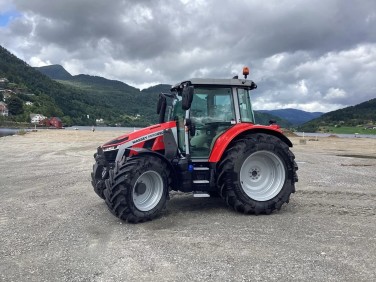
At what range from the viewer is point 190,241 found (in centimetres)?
552

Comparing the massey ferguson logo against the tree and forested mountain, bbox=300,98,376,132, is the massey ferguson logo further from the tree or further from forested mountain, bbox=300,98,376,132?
the tree

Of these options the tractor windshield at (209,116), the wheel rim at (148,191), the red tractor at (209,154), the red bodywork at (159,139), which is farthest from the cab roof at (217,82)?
the wheel rim at (148,191)

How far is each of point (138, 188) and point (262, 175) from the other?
98.9 inches

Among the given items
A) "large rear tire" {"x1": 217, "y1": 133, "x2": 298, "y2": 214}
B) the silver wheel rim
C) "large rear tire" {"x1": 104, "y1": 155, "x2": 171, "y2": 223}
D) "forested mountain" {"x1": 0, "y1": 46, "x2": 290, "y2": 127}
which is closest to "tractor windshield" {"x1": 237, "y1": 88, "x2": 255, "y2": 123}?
"large rear tire" {"x1": 217, "y1": 133, "x2": 298, "y2": 214}

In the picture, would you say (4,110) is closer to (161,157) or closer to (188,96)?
(161,157)

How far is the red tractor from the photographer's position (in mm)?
6719

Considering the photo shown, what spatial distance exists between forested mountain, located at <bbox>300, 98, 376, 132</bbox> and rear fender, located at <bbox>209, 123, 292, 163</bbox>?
10725cm

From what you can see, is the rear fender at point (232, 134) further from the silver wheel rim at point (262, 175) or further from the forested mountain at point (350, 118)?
the forested mountain at point (350, 118)

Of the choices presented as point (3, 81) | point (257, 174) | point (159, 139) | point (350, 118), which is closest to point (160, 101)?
point (159, 139)

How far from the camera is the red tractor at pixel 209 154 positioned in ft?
22.0

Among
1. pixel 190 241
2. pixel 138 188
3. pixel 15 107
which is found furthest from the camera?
pixel 15 107

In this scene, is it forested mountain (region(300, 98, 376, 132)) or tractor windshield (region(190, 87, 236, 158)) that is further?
forested mountain (region(300, 98, 376, 132))

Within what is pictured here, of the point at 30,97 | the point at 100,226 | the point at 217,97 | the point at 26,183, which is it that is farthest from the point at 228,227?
the point at 30,97

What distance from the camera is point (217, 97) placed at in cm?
756
